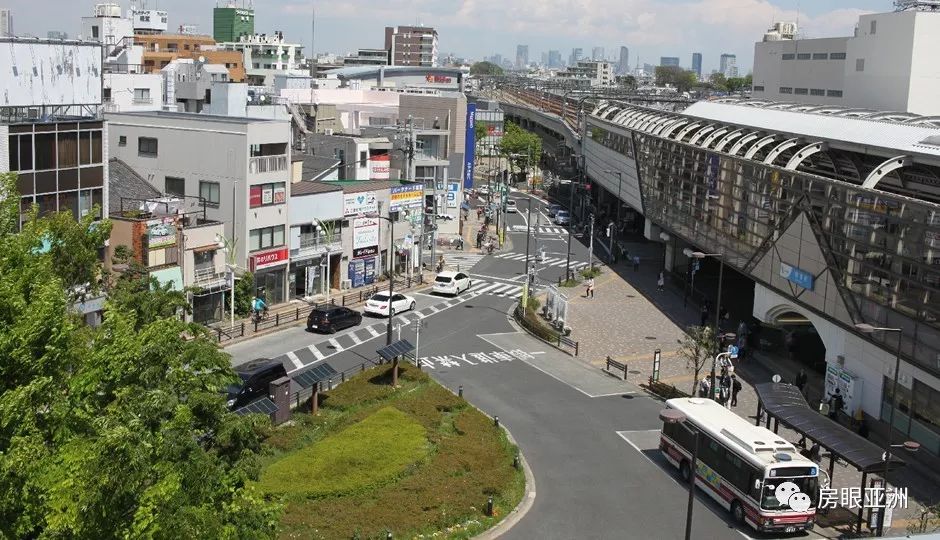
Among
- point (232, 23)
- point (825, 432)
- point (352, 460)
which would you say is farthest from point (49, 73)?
point (232, 23)

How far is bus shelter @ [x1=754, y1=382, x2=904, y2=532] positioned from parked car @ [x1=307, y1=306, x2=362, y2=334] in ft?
61.0

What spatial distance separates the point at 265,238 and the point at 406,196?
1173 centimetres

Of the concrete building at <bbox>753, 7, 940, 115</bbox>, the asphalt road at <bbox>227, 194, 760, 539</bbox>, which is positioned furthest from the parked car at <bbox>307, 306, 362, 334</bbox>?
the concrete building at <bbox>753, 7, 940, 115</bbox>

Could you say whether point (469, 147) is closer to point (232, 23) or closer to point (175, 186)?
point (175, 186)

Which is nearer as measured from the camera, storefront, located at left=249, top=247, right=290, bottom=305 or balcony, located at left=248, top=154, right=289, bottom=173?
balcony, located at left=248, top=154, right=289, bottom=173

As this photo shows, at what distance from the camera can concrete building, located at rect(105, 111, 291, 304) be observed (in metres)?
42.8

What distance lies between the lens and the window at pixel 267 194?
43094 mm

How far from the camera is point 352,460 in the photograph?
82.8ft

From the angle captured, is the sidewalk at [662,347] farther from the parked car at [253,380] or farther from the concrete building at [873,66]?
the concrete building at [873,66]

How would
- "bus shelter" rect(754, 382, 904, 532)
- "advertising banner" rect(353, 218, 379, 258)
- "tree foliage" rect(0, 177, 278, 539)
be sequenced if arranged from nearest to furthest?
"tree foliage" rect(0, 177, 278, 539) → "bus shelter" rect(754, 382, 904, 532) → "advertising banner" rect(353, 218, 379, 258)

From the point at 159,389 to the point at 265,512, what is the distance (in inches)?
95.3

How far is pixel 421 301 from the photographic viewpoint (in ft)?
160

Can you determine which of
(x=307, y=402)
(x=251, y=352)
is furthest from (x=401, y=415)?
(x=251, y=352)

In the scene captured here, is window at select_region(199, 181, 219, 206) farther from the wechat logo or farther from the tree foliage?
the wechat logo
